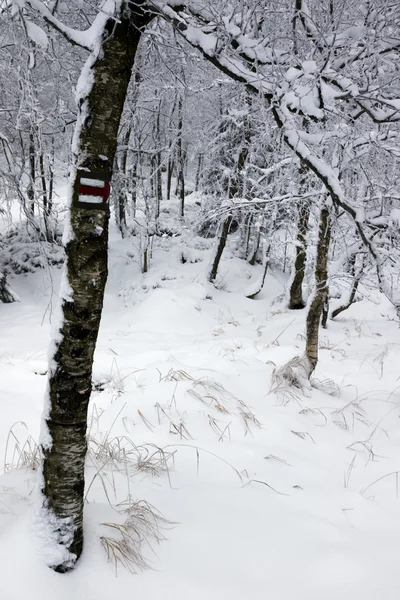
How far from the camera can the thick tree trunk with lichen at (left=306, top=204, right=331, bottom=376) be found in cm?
459

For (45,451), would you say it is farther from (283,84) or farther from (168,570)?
(283,84)

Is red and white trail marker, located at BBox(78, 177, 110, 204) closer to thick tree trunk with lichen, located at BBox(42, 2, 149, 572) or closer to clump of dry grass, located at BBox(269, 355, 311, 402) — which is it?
thick tree trunk with lichen, located at BBox(42, 2, 149, 572)

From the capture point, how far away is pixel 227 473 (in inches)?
115

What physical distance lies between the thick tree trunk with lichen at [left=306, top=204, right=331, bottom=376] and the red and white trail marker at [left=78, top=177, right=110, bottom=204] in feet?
11.2

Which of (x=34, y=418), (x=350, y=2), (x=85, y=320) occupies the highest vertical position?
(x=350, y=2)

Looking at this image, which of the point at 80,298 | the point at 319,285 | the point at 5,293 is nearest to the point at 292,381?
the point at 319,285

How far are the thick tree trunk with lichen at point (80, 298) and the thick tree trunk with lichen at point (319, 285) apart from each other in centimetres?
337

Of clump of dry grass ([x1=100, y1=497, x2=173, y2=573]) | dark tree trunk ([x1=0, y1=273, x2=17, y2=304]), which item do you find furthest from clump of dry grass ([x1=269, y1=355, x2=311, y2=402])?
dark tree trunk ([x1=0, y1=273, x2=17, y2=304])

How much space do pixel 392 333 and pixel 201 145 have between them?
1003 centimetres

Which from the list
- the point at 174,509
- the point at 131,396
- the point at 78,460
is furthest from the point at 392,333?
the point at 78,460

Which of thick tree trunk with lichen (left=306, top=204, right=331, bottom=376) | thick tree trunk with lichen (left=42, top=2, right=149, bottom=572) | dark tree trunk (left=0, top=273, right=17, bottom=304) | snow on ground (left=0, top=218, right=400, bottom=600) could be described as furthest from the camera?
dark tree trunk (left=0, top=273, right=17, bottom=304)

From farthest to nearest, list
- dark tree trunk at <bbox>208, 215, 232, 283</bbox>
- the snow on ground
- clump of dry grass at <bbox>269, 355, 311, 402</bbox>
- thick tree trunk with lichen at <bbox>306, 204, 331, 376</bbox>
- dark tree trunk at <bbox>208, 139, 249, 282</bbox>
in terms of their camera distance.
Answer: dark tree trunk at <bbox>208, 215, 232, 283</bbox>
dark tree trunk at <bbox>208, 139, 249, 282</bbox>
thick tree trunk with lichen at <bbox>306, 204, 331, 376</bbox>
clump of dry grass at <bbox>269, 355, 311, 402</bbox>
the snow on ground

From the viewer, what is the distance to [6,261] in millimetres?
13906

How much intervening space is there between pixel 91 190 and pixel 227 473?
2346 millimetres
